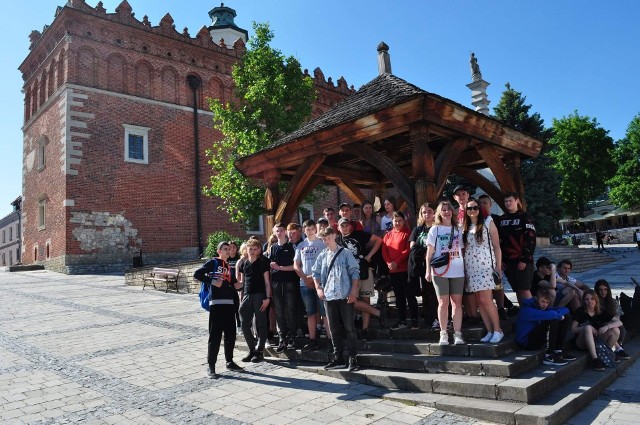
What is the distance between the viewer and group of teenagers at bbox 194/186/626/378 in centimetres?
471

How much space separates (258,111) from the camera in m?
17.1

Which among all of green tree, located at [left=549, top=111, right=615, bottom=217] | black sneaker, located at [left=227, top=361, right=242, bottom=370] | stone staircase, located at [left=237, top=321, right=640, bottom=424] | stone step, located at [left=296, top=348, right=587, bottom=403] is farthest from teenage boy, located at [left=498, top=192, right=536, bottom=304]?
green tree, located at [left=549, top=111, right=615, bottom=217]

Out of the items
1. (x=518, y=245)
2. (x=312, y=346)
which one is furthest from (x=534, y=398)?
(x=312, y=346)

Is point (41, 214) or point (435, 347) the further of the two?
point (41, 214)

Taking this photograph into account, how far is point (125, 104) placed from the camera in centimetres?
2234

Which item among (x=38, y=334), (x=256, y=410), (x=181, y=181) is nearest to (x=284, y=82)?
(x=181, y=181)

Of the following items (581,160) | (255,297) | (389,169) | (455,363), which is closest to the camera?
(455,363)

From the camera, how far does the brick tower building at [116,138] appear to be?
20672mm

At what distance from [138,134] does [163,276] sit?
10547mm

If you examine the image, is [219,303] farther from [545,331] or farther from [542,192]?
[542,192]

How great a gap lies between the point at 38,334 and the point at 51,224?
16.2m

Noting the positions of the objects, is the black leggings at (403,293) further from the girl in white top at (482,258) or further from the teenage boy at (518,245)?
the teenage boy at (518,245)

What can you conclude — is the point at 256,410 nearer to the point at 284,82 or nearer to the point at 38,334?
the point at 38,334

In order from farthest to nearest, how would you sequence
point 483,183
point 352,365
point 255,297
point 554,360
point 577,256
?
point 577,256 → point 483,183 → point 255,297 → point 352,365 → point 554,360
